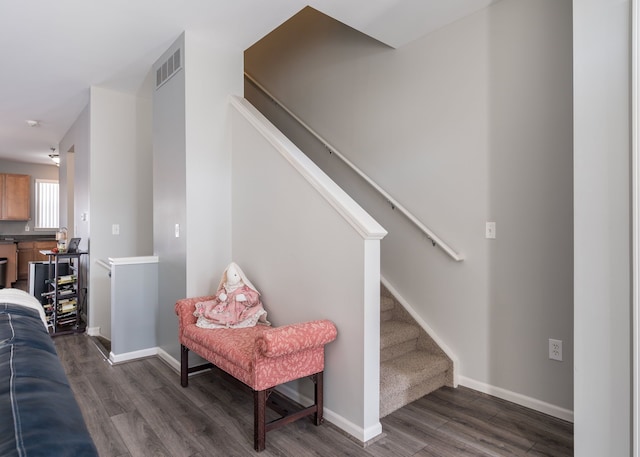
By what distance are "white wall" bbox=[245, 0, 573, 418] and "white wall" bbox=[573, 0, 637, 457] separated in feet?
1.78

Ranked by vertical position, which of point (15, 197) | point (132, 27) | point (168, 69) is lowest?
point (15, 197)

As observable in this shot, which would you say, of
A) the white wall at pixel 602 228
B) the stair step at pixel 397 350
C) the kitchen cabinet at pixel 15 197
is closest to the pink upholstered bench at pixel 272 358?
the stair step at pixel 397 350

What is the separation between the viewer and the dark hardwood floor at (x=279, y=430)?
6.69ft

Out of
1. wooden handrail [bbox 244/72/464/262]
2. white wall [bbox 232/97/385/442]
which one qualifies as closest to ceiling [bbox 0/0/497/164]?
white wall [bbox 232/97/385/442]

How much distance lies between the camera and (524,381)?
251cm

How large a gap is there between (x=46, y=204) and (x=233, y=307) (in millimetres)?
7836

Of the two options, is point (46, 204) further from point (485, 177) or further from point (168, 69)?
point (485, 177)

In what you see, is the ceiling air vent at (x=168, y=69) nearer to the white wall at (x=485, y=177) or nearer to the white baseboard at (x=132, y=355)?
the white wall at (x=485, y=177)

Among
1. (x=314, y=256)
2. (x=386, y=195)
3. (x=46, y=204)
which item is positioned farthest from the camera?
(x=46, y=204)

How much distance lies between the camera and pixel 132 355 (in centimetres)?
347

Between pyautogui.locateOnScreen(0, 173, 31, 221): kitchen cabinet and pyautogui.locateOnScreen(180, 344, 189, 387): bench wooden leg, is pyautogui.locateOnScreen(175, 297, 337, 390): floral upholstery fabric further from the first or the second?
pyautogui.locateOnScreen(0, 173, 31, 221): kitchen cabinet

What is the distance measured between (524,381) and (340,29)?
3408 millimetres

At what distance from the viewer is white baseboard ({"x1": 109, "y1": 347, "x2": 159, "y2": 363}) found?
11.1 ft

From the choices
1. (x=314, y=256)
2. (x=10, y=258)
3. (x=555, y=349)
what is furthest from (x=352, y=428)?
(x=10, y=258)
